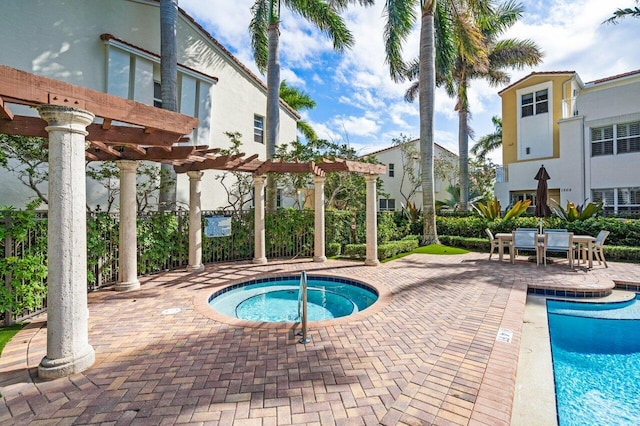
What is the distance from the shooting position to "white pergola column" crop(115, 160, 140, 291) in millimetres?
7605

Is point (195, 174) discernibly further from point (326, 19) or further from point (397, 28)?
point (397, 28)

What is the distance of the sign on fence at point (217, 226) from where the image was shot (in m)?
10.9

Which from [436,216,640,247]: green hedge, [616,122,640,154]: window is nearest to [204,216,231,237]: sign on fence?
[436,216,640,247]: green hedge

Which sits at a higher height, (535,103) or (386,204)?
(535,103)

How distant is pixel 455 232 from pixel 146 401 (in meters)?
16.7

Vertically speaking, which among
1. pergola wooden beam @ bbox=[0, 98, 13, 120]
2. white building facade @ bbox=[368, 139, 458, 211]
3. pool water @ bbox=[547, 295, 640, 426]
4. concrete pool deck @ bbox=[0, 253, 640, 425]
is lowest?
pool water @ bbox=[547, 295, 640, 426]

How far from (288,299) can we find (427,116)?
1196cm

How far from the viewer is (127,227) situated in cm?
769

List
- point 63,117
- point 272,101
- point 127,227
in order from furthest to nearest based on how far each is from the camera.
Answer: point 272,101 < point 127,227 < point 63,117

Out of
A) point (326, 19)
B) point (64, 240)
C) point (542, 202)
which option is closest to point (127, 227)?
point (64, 240)

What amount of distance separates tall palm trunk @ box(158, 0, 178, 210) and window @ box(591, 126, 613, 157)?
21700 millimetres

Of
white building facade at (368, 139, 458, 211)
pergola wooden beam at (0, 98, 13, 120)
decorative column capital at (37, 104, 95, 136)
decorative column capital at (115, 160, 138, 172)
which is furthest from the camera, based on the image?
white building facade at (368, 139, 458, 211)

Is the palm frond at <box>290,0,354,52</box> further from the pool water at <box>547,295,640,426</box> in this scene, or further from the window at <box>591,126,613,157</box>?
the window at <box>591,126,613,157</box>

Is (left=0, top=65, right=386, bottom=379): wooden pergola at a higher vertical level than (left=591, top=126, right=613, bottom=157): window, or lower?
lower
